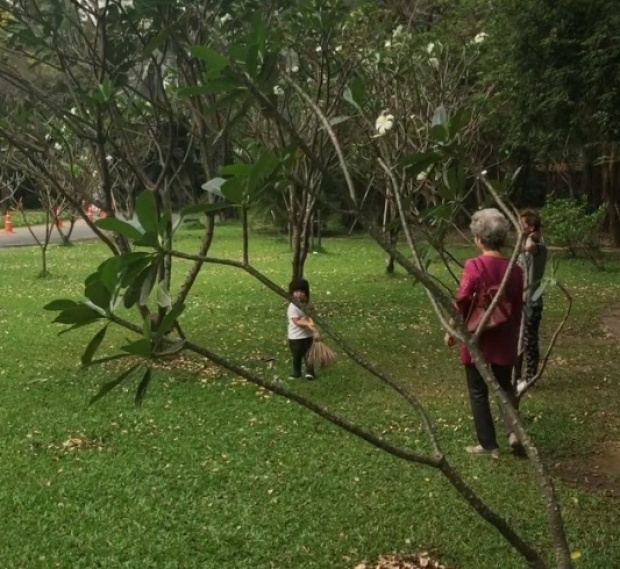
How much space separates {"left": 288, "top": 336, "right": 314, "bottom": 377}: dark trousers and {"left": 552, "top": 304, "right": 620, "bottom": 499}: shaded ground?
2.38m

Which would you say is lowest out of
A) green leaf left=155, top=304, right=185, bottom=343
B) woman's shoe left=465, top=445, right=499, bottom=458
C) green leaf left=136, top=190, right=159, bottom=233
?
woman's shoe left=465, top=445, right=499, bottom=458

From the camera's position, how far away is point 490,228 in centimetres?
465

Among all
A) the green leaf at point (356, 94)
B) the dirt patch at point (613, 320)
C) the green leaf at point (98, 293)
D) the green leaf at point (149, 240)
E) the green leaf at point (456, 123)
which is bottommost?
the dirt patch at point (613, 320)

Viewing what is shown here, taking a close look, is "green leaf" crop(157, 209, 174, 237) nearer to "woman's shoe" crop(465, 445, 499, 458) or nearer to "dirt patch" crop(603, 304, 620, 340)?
"woman's shoe" crop(465, 445, 499, 458)

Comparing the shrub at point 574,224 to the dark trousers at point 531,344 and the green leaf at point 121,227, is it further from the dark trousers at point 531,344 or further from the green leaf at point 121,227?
the green leaf at point 121,227

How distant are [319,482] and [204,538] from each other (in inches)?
34.2

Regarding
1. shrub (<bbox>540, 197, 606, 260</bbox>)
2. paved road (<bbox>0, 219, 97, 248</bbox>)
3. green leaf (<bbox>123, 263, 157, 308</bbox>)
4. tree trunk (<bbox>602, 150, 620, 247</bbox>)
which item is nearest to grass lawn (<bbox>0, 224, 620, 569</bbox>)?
green leaf (<bbox>123, 263, 157, 308</bbox>)

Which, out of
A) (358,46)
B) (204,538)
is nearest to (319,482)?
(204,538)

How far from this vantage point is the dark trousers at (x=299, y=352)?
6.83 metres

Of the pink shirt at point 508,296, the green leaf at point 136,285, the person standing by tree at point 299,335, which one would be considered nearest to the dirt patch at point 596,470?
the pink shirt at point 508,296

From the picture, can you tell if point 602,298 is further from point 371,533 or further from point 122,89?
point 371,533

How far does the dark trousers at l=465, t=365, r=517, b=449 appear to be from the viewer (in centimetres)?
480

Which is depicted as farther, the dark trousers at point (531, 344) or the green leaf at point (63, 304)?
the dark trousers at point (531, 344)

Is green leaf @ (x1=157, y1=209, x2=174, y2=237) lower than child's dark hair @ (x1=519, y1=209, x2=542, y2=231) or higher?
higher
